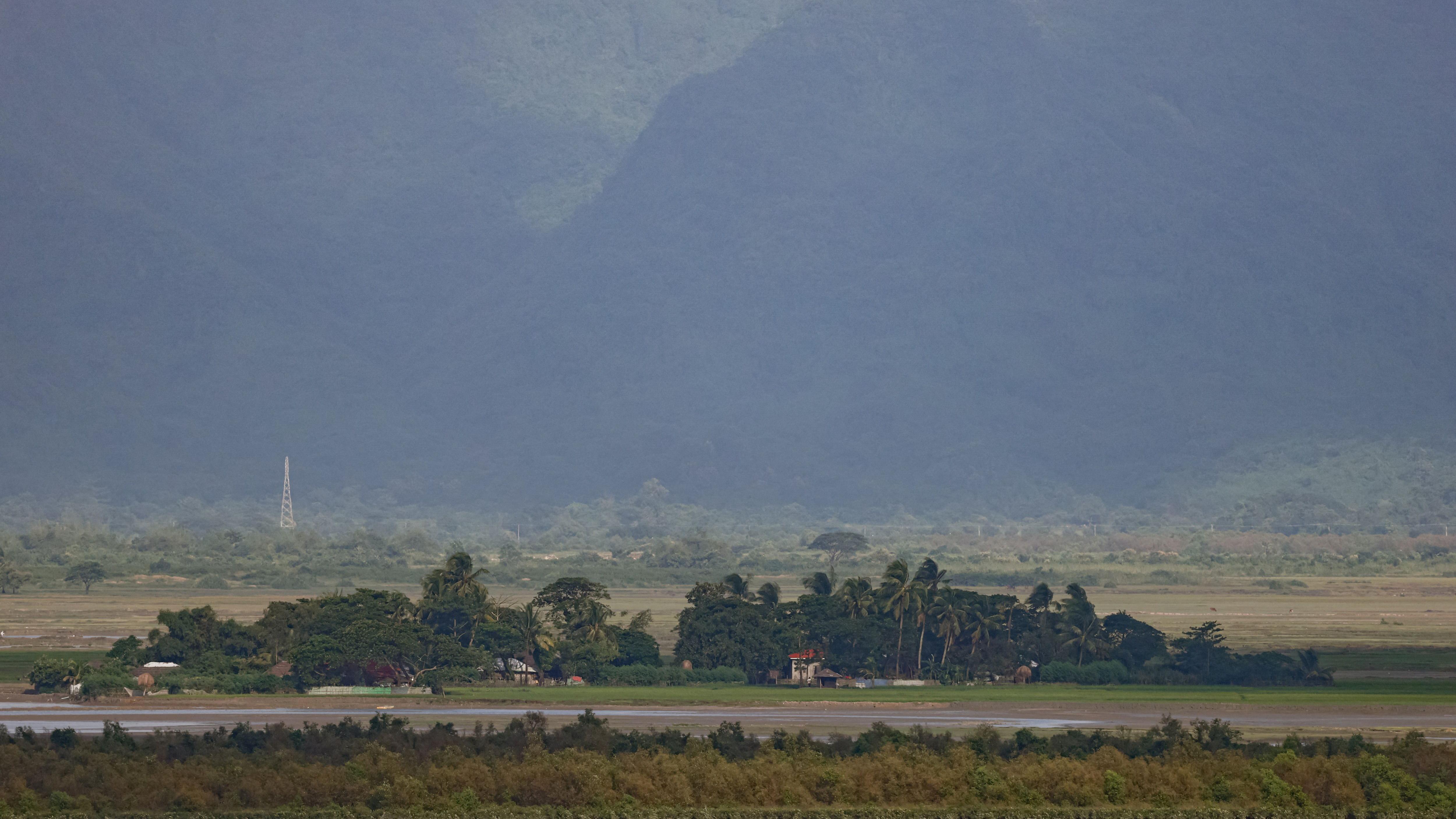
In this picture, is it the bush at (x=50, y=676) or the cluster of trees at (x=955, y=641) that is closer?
the bush at (x=50, y=676)

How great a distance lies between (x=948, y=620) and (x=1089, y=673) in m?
8.73

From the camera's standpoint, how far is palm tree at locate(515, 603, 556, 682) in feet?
341

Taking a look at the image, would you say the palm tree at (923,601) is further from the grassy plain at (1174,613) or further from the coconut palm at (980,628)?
the grassy plain at (1174,613)

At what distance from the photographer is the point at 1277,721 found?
83.4 meters

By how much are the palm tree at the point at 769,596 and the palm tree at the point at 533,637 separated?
14.5m

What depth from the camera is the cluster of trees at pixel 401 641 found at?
96.9 meters

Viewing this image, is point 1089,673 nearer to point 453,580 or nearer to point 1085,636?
point 1085,636

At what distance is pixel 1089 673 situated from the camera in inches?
4102

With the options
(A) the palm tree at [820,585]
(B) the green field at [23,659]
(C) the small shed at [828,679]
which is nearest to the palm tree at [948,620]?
(C) the small shed at [828,679]

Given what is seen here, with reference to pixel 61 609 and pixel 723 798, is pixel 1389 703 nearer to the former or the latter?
pixel 723 798

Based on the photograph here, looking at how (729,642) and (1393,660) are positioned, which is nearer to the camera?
(729,642)

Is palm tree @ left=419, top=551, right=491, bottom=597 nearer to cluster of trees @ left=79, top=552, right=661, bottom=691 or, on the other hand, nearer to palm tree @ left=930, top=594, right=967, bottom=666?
cluster of trees @ left=79, top=552, right=661, bottom=691

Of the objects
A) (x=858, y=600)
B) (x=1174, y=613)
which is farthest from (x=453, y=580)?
(x=1174, y=613)

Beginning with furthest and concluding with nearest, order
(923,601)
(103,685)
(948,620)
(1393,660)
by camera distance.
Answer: (1393,660) < (923,601) < (948,620) < (103,685)
